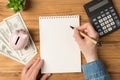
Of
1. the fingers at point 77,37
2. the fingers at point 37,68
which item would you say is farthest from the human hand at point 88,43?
the fingers at point 37,68

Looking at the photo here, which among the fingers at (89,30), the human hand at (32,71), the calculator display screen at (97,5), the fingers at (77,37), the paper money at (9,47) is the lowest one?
the human hand at (32,71)

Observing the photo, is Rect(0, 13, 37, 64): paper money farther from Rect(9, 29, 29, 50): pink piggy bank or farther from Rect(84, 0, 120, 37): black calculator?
Rect(84, 0, 120, 37): black calculator

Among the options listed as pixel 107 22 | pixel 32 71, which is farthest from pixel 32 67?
pixel 107 22

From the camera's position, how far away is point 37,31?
1179mm

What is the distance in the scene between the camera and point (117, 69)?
1.15 metres

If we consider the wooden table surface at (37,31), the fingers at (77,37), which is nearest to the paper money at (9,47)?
the wooden table surface at (37,31)

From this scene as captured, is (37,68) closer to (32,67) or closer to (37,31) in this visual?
(32,67)

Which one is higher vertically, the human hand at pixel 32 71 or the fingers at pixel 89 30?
the fingers at pixel 89 30

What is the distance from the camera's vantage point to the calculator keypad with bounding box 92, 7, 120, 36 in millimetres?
1146

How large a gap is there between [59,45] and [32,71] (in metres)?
0.16

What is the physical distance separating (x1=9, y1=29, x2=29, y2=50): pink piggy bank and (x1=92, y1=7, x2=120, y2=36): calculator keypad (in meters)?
0.28

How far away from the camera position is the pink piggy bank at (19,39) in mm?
1129

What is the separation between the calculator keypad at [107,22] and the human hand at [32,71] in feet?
0.90

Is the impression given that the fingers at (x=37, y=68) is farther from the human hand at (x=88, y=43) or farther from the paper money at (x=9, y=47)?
the human hand at (x=88, y=43)
